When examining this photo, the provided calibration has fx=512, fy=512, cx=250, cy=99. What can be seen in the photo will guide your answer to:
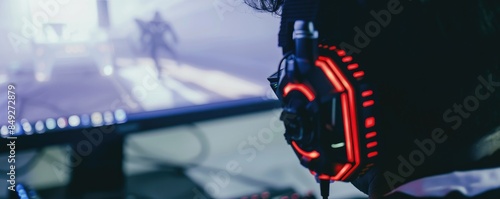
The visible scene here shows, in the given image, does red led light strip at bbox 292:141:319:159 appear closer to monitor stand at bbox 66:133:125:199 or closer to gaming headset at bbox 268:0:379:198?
gaming headset at bbox 268:0:379:198

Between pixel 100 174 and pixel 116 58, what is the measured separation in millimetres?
232

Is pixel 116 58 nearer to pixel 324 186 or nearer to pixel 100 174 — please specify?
pixel 100 174

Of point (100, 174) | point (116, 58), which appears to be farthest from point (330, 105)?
point (100, 174)

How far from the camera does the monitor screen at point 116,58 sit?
0.80 meters

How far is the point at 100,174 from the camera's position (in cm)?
95

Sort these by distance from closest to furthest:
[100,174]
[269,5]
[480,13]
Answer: [480,13] < [269,5] < [100,174]

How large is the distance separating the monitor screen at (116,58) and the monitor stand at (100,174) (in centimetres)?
9

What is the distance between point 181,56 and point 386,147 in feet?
1.55

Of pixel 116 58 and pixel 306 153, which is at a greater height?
pixel 116 58

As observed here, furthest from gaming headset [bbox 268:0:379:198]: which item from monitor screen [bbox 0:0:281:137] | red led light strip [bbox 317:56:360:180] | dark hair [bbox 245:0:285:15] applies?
monitor screen [bbox 0:0:281:137]

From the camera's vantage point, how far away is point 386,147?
21.5 inches

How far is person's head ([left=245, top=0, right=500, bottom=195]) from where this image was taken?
0.50 meters

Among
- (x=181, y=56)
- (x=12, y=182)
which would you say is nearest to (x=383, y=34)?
(x=181, y=56)

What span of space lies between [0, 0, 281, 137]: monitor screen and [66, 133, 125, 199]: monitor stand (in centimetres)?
9
